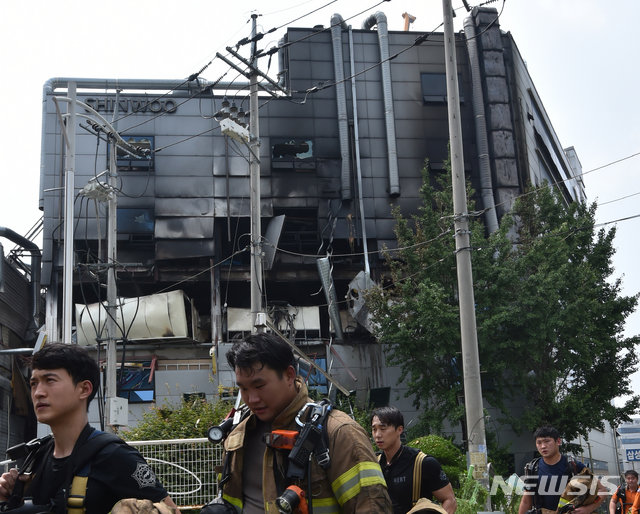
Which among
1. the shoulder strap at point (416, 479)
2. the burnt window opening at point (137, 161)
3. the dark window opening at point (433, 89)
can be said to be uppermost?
the dark window opening at point (433, 89)

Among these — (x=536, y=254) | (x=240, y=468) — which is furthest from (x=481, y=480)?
(x=536, y=254)

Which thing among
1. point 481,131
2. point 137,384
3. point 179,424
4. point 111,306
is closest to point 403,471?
point 179,424

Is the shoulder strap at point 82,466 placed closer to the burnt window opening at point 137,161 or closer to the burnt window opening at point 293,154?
the burnt window opening at point 293,154

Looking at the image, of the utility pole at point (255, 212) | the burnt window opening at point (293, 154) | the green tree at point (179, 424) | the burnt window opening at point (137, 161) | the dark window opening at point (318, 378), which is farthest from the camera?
the burnt window opening at point (293, 154)

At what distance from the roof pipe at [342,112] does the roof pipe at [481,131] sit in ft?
17.7

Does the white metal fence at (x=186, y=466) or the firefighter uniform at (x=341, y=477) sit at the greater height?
the firefighter uniform at (x=341, y=477)

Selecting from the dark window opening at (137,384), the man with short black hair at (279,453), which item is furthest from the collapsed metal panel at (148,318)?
the man with short black hair at (279,453)

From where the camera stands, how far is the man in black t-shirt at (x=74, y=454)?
10.9 feet

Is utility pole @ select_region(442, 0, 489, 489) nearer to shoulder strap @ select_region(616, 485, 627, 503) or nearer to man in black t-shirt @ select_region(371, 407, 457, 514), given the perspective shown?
shoulder strap @ select_region(616, 485, 627, 503)

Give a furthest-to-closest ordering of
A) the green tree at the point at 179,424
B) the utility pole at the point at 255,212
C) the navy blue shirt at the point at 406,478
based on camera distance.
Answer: the utility pole at the point at 255,212
the green tree at the point at 179,424
the navy blue shirt at the point at 406,478

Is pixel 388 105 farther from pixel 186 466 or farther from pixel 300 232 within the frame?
pixel 186 466

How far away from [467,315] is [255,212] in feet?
21.6

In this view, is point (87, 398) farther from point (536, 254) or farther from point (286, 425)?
point (536, 254)

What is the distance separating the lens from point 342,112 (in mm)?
33312
